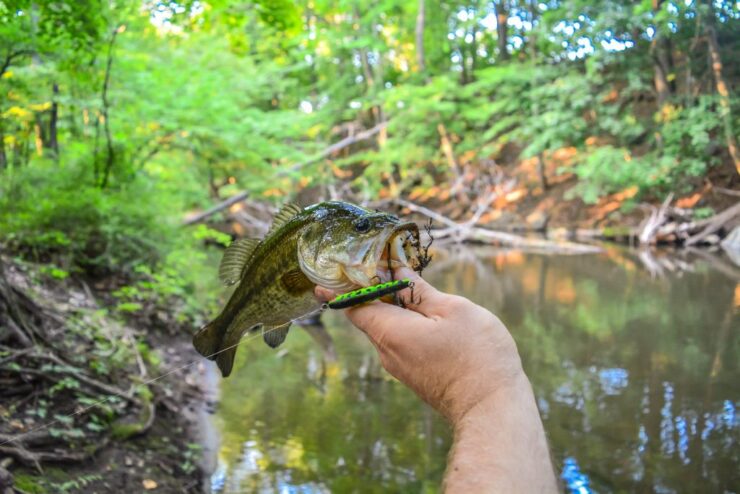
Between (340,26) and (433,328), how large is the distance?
27.1m

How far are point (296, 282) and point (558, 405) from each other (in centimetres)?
503

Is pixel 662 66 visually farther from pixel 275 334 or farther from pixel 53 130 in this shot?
pixel 275 334

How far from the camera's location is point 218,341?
2.09m

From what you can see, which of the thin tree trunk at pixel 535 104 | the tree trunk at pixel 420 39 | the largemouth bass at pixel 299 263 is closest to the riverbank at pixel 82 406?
the largemouth bass at pixel 299 263

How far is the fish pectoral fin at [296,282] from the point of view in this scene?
6.01ft

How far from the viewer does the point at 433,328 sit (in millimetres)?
1559

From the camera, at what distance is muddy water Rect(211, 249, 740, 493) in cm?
472

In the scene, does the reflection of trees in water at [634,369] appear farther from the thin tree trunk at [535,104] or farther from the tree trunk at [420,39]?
the tree trunk at [420,39]

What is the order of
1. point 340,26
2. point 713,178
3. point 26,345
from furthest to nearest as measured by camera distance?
point 340,26 → point 713,178 → point 26,345

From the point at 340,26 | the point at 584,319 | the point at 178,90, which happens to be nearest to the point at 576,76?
the point at 340,26

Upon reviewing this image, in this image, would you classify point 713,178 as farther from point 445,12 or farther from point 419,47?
point 445,12

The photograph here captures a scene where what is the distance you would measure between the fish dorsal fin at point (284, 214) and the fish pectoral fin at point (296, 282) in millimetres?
193

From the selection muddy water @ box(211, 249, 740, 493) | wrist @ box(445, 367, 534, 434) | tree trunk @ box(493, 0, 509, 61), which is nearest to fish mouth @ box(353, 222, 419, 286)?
wrist @ box(445, 367, 534, 434)

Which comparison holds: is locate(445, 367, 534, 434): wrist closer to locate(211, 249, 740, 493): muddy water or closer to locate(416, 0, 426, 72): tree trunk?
locate(211, 249, 740, 493): muddy water
